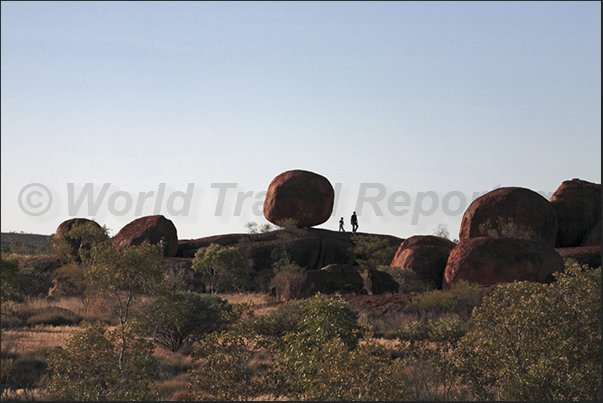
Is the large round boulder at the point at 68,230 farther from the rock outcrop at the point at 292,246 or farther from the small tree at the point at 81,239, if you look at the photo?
the rock outcrop at the point at 292,246

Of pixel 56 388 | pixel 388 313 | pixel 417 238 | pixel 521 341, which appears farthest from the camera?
pixel 417 238

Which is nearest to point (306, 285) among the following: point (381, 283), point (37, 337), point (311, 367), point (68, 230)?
point (381, 283)

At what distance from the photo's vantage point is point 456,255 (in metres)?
26.2

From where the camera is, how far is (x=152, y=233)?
125ft

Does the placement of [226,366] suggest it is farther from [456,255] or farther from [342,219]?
[342,219]

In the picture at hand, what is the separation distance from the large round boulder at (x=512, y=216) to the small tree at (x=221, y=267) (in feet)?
41.6

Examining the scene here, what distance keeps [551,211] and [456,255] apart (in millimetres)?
9271

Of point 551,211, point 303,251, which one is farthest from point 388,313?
point 303,251

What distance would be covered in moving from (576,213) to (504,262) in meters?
12.0

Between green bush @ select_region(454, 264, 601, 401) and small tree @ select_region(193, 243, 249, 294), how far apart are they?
21.9 m

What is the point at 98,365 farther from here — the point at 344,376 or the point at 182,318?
the point at 182,318

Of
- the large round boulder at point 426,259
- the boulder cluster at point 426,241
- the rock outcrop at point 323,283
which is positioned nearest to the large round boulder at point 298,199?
the boulder cluster at point 426,241

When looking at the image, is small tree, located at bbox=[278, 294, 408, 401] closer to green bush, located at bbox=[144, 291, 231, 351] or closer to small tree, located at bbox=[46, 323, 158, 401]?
small tree, located at bbox=[46, 323, 158, 401]

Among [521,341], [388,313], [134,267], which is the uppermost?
[134,267]
